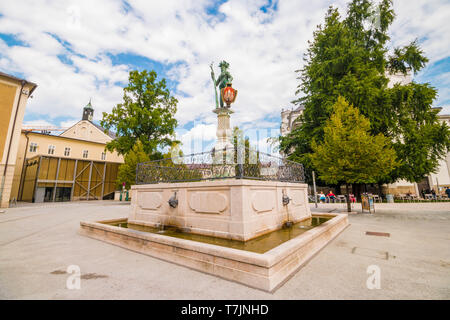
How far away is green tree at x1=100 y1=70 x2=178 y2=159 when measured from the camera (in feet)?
81.3

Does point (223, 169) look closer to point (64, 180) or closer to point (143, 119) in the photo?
point (143, 119)

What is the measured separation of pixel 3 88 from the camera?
18859 mm

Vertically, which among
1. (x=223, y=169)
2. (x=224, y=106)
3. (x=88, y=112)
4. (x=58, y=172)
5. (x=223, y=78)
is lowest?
(x=223, y=169)

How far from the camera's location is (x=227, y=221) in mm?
5336

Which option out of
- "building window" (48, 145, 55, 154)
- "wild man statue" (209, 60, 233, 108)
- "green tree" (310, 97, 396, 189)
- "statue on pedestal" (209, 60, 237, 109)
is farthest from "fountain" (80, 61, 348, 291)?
"building window" (48, 145, 55, 154)

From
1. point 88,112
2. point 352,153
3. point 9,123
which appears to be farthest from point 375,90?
point 88,112

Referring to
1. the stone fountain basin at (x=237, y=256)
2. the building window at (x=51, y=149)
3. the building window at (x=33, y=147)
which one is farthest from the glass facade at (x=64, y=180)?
the stone fountain basin at (x=237, y=256)

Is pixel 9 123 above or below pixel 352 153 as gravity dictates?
above

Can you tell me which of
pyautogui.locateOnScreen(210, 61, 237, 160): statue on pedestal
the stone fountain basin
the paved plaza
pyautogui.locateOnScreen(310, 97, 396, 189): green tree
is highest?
pyautogui.locateOnScreen(210, 61, 237, 160): statue on pedestal

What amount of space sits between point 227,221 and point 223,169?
1.75 meters

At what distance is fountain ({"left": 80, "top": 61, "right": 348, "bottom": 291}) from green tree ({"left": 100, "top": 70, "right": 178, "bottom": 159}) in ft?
62.0

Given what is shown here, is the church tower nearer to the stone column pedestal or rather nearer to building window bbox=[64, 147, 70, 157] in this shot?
building window bbox=[64, 147, 70, 157]

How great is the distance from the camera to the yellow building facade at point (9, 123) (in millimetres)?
18219
